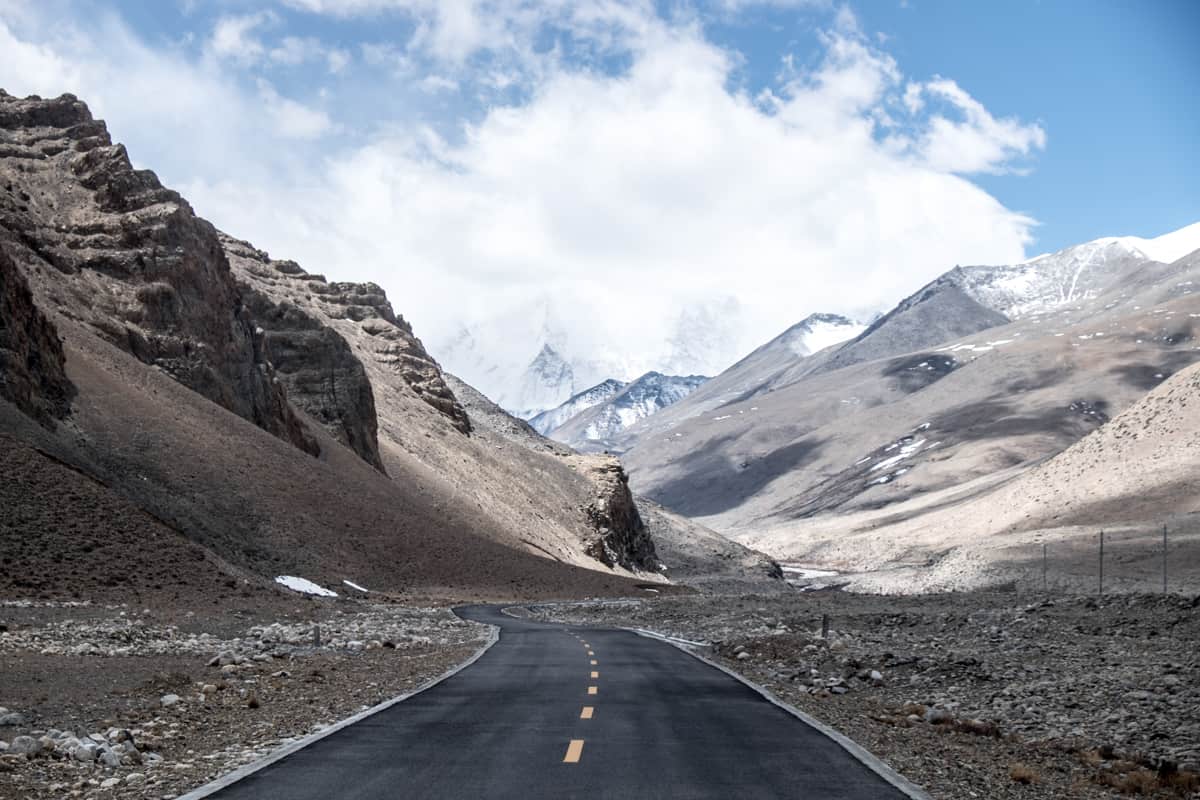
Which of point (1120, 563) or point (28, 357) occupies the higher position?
point (28, 357)

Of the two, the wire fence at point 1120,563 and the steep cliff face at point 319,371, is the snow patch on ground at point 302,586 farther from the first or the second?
the steep cliff face at point 319,371

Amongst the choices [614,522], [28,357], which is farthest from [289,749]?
[614,522]

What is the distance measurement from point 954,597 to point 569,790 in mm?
42296

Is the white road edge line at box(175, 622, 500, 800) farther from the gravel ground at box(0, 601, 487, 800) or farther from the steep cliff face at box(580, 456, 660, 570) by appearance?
the steep cliff face at box(580, 456, 660, 570)

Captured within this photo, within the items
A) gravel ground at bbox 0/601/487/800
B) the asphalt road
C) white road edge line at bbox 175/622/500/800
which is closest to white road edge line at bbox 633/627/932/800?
the asphalt road

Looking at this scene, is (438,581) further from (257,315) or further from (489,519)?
(257,315)

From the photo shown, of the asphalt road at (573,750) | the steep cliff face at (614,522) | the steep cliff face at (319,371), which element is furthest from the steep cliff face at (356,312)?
the asphalt road at (573,750)

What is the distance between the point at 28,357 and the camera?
53.5 metres

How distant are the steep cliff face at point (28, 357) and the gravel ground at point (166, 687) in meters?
21.2

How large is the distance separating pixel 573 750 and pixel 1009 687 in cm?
1046

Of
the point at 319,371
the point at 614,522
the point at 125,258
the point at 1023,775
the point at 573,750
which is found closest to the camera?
the point at 1023,775

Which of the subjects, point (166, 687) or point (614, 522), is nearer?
point (166, 687)

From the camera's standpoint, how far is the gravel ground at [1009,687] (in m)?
14.7

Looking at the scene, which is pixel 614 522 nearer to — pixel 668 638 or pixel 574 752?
pixel 668 638
